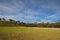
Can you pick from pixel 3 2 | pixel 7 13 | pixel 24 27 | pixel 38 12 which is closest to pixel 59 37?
pixel 38 12

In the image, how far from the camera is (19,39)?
3408mm

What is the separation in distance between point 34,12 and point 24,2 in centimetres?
55

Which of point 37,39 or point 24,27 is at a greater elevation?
point 24,27

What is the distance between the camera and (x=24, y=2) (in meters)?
4.09

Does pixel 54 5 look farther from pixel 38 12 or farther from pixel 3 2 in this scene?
pixel 3 2

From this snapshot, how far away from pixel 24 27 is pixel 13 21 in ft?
2.15

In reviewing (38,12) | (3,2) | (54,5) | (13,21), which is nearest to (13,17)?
(13,21)

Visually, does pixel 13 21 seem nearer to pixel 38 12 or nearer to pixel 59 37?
pixel 38 12

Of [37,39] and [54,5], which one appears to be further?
[54,5]

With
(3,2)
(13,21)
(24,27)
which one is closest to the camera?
(3,2)

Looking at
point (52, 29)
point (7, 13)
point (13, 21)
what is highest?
point (7, 13)

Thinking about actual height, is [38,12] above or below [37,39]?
above

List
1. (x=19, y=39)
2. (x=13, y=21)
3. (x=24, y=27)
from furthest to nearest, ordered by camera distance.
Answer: (x=24, y=27) < (x=13, y=21) < (x=19, y=39)

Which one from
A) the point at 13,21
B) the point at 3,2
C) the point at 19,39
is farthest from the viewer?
the point at 13,21
